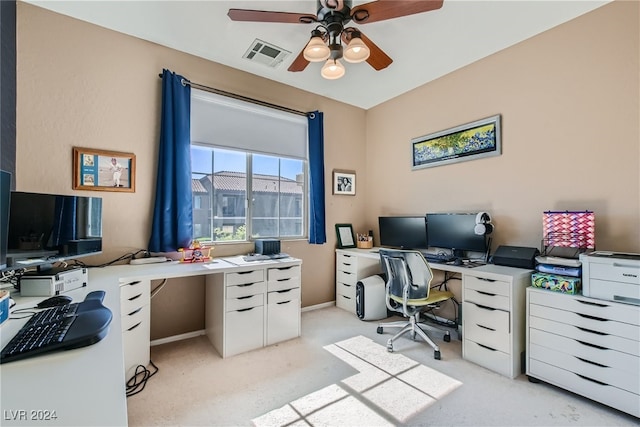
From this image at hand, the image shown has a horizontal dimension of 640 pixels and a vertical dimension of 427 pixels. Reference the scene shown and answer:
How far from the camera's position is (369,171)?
4.12m

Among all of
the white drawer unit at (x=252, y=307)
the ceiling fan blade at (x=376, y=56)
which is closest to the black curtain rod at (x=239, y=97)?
the ceiling fan blade at (x=376, y=56)

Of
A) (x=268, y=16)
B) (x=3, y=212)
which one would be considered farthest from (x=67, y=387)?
(x=268, y=16)

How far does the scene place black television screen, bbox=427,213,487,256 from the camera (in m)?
2.70

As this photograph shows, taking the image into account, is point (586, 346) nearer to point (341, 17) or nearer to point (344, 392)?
point (344, 392)

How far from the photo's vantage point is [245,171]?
3.18 m

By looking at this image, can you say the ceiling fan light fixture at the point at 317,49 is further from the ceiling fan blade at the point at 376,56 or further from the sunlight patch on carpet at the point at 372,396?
the sunlight patch on carpet at the point at 372,396

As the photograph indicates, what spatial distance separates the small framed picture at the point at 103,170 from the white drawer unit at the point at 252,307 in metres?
1.15

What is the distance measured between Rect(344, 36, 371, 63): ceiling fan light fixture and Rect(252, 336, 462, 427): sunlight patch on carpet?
90.0 inches

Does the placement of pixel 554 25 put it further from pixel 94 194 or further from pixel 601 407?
pixel 94 194

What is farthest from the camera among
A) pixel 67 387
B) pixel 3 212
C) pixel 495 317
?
pixel 495 317

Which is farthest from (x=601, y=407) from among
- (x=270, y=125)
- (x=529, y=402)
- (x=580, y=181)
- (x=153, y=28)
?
(x=153, y=28)

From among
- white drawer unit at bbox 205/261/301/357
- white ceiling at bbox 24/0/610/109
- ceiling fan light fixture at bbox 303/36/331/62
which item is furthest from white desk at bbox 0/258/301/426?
white ceiling at bbox 24/0/610/109

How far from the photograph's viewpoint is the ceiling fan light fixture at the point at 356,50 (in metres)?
1.82

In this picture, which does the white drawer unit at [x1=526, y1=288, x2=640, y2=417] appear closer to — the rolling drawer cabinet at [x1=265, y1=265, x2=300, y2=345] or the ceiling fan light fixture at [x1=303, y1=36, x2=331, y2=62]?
the rolling drawer cabinet at [x1=265, y1=265, x2=300, y2=345]
